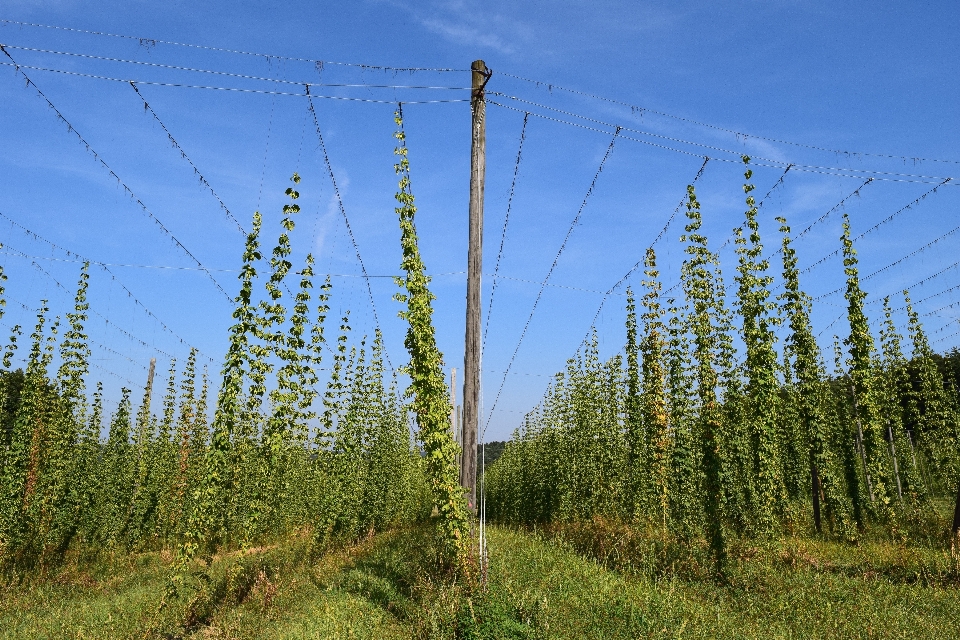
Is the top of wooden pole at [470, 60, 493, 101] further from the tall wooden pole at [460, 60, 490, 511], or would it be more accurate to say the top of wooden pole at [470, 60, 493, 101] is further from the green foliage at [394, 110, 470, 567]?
the green foliage at [394, 110, 470, 567]

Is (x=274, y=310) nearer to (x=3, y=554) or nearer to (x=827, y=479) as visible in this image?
(x=3, y=554)

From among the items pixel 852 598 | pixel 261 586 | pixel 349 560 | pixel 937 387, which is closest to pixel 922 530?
pixel 937 387

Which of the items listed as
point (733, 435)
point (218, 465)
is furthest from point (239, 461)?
point (733, 435)

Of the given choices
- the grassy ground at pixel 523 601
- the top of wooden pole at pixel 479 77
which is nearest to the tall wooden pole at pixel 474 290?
the top of wooden pole at pixel 479 77

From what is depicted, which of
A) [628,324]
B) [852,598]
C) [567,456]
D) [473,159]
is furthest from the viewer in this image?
[567,456]

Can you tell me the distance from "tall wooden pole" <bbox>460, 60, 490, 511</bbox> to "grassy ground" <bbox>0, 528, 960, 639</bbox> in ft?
7.11

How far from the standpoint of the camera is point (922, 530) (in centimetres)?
1847

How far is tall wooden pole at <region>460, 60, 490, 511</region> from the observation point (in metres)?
10.5

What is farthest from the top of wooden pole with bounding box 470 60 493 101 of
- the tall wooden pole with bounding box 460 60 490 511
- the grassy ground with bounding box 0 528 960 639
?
the grassy ground with bounding box 0 528 960 639

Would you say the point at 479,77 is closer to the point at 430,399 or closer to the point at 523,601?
the point at 430,399

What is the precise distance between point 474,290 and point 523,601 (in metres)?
5.41

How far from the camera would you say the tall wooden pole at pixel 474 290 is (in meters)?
10.5

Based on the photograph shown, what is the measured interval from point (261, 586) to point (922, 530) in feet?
66.0

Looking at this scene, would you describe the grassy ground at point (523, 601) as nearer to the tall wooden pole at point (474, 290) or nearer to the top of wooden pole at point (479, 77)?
the tall wooden pole at point (474, 290)
